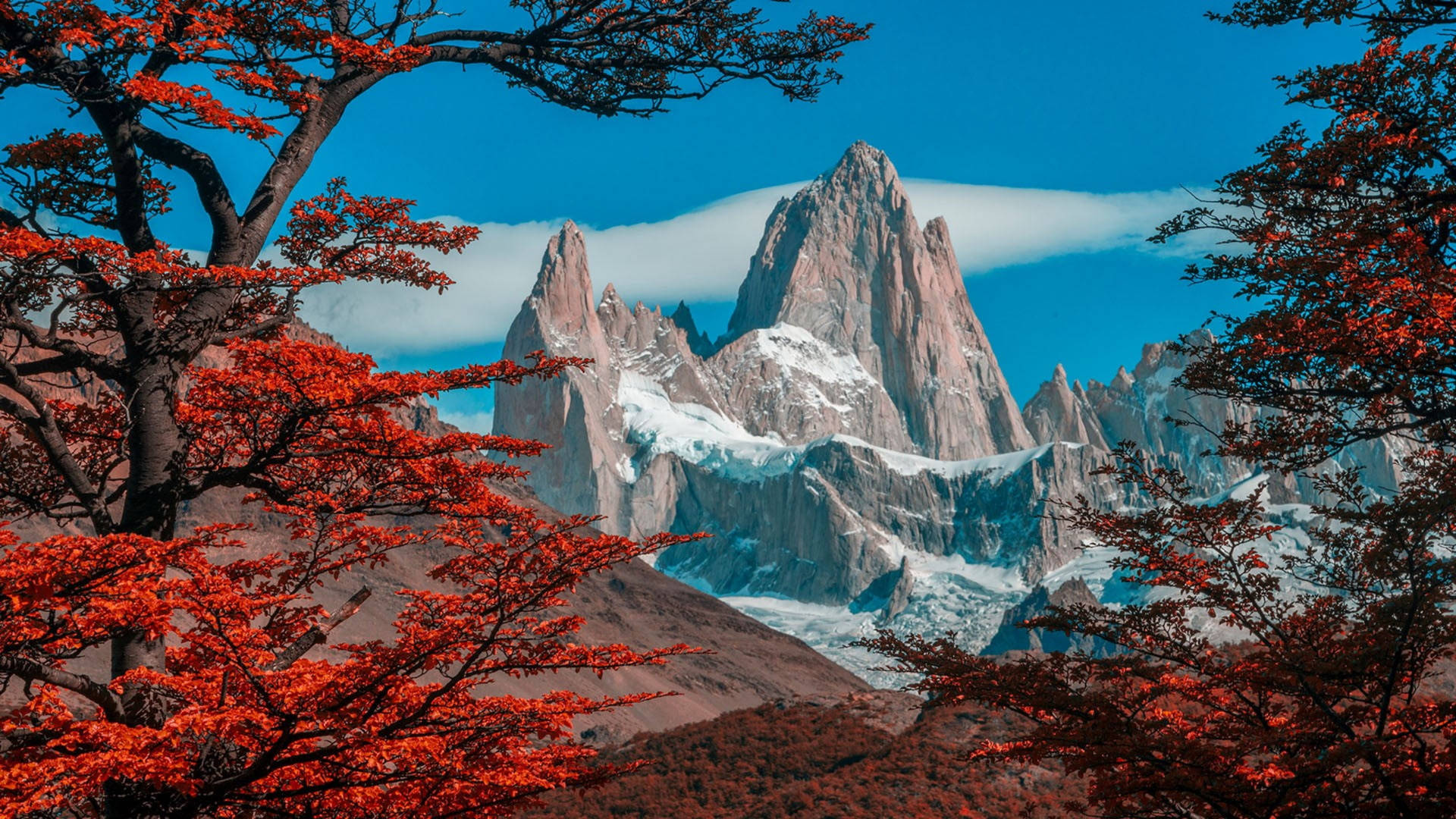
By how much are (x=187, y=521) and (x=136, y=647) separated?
120 metres

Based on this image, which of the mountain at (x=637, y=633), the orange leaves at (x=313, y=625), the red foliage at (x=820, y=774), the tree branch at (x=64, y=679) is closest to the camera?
the orange leaves at (x=313, y=625)

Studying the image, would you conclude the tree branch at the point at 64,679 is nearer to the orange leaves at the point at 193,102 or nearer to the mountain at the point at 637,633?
the orange leaves at the point at 193,102

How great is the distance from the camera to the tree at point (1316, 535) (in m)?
12.5

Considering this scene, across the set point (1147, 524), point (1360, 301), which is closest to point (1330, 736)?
point (1147, 524)

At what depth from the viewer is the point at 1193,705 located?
30797 mm

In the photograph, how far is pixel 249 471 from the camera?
36.5 feet

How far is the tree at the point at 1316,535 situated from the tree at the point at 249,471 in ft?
20.0

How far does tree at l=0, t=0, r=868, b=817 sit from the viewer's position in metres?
9.56

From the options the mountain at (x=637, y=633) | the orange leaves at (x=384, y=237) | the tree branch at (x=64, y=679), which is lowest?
the mountain at (x=637, y=633)

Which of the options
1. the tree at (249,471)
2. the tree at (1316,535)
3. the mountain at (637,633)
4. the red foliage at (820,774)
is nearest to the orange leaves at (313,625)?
the tree at (249,471)

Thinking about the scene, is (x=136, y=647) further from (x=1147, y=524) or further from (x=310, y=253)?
(x=1147, y=524)

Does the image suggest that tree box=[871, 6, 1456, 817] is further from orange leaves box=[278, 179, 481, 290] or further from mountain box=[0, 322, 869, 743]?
mountain box=[0, 322, 869, 743]

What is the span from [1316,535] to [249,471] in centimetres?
1401

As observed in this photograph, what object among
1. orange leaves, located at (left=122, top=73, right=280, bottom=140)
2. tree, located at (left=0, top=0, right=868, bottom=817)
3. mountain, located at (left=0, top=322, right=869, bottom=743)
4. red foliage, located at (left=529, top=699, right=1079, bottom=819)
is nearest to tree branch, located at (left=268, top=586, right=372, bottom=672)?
tree, located at (left=0, top=0, right=868, bottom=817)
